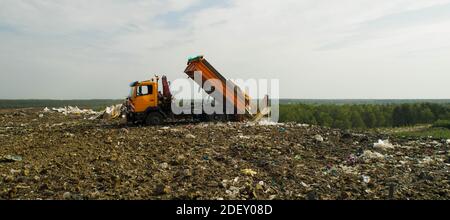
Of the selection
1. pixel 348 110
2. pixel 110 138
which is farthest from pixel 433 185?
pixel 348 110

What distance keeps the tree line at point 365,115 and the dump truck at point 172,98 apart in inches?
845

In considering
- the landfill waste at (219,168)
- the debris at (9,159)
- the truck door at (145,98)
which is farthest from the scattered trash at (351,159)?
the truck door at (145,98)

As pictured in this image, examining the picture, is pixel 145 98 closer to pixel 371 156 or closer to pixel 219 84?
pixel 219 84

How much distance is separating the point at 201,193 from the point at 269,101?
10.6 metres

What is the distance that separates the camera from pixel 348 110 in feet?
135

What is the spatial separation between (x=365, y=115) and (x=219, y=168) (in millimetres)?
37430

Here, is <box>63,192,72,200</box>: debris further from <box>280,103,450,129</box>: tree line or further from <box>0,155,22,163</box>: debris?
<box>280,103,450,129</box>: tree line

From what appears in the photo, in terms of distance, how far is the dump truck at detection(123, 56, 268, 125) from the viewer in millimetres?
14359

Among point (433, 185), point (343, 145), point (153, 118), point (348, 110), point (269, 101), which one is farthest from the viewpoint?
point (348, 110)

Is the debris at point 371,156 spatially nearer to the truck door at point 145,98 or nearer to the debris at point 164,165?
the debris at point 164,165

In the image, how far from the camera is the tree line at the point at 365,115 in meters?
37.5

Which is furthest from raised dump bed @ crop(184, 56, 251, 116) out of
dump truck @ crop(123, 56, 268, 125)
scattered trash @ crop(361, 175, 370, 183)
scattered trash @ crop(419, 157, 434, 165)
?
scattered trash @ crop(361, 175, 370, 183)

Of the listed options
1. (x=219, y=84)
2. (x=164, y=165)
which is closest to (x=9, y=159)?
(x=164, y=165)
